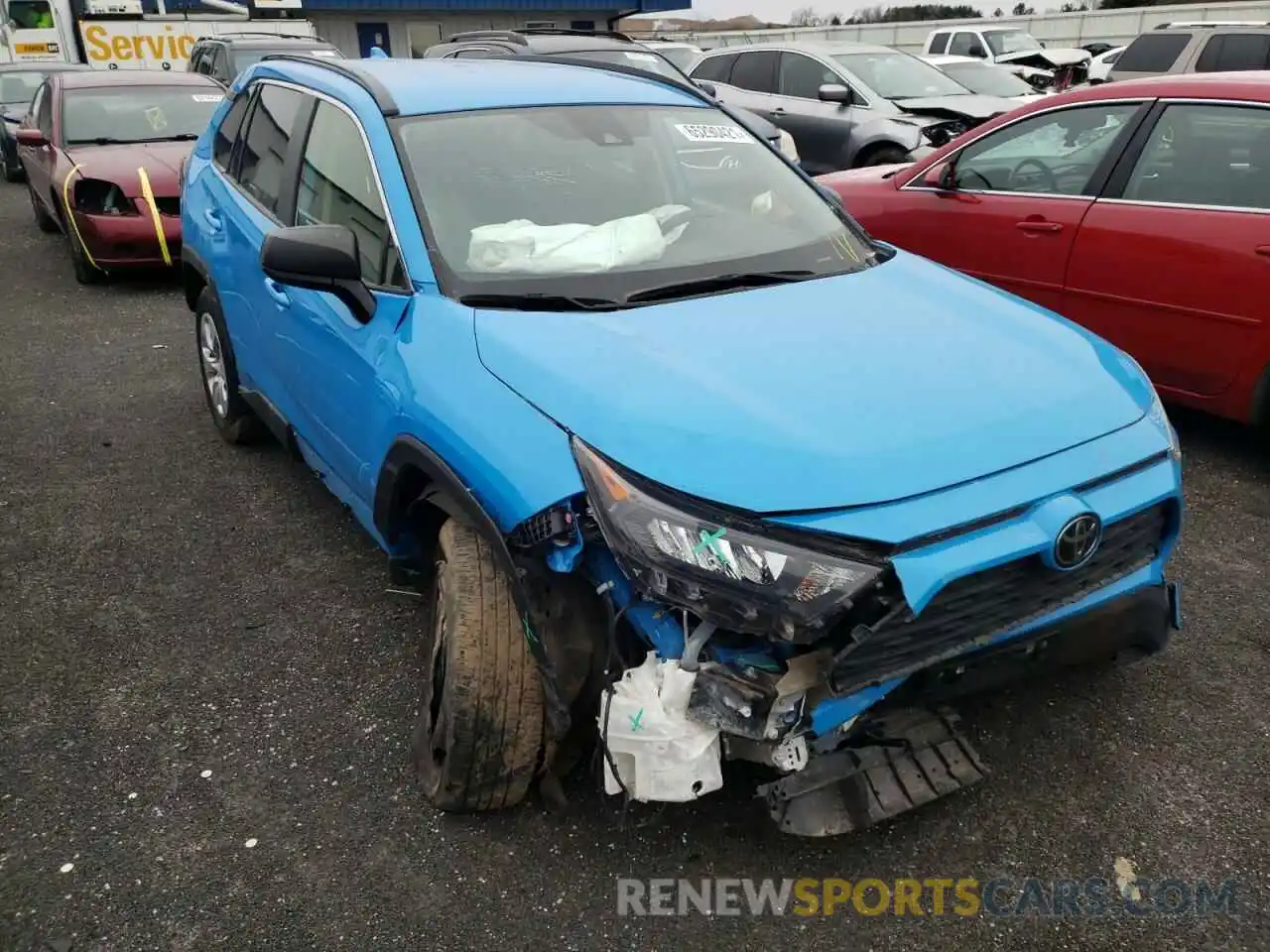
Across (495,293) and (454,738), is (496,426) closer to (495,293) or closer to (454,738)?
(495,293)

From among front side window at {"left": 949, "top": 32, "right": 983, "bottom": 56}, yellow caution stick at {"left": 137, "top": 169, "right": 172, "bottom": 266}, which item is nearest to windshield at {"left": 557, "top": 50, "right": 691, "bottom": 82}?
yellow caution stick at {"left": 137, "top": 169, "right": 172, "bottom": 266}

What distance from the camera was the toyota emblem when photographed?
2.13 metres

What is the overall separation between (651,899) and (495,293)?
159cm

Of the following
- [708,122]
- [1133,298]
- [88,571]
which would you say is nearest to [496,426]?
[708,122]

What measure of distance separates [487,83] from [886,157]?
269 inches

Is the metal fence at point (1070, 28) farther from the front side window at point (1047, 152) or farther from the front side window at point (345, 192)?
the front side window at point (345, 192)

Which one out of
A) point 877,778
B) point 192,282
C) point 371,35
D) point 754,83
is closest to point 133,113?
point 192,282

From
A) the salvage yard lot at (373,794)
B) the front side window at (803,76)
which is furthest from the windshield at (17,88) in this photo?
the salvage yard lot at (373,794)

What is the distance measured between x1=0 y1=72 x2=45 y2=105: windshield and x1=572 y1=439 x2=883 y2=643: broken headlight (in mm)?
15763

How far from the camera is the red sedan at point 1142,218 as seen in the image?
13.5 ft

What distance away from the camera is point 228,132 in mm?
4438

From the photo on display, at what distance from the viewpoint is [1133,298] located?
4.43m

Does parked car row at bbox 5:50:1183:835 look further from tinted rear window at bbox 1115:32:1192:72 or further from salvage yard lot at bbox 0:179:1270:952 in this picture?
tinted rear window at bbox 1115:32:1192:72

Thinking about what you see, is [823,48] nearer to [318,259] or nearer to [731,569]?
[318,259]
